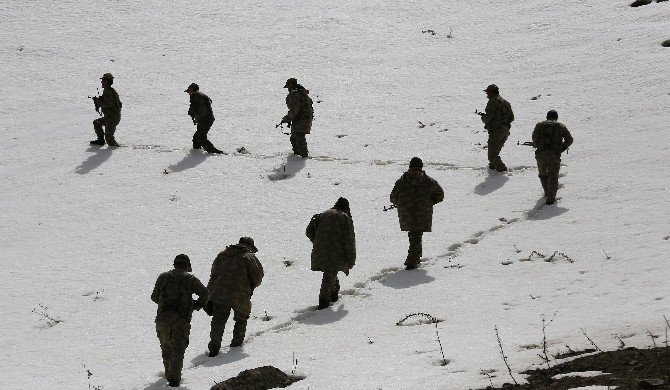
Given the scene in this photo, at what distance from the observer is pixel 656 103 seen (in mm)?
20625

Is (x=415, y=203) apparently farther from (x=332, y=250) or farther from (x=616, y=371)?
(x=616, y=371)

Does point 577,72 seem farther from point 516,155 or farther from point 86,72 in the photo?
point 86,72

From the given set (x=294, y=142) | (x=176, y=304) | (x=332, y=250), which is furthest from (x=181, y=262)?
(x=294, y=142)

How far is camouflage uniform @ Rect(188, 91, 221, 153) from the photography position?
2120 cm

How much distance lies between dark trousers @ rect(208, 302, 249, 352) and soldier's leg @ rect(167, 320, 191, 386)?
0.85 m

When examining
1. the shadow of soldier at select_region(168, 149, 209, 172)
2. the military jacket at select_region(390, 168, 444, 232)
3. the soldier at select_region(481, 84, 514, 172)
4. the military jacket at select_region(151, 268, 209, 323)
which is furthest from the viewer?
the shadow of soldier at select_region(168, 149, 209, 172)

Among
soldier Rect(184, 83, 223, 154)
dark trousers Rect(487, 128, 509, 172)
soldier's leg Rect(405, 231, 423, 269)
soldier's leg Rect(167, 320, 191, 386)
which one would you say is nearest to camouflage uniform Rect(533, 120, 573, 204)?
dark trousers Rect(487, 128, 509, 172)

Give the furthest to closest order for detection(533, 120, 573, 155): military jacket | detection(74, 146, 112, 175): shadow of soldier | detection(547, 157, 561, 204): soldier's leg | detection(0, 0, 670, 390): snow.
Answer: detection(74, 146, 112, 175): shadow of soldier → detection(533, 120, 573, 155): military jacket → detection(547, 157, 561, 204): soldier's leg → detection(0, 0, 670, 390): snow

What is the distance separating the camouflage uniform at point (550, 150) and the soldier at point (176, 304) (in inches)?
304

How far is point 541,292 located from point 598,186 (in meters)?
5.12

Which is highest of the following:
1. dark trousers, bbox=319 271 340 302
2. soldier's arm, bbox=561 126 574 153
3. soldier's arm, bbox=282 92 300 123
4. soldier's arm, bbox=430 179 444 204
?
soldier's arm, bbox=282 92 300 123

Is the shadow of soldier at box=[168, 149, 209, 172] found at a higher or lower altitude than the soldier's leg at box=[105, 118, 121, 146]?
lower

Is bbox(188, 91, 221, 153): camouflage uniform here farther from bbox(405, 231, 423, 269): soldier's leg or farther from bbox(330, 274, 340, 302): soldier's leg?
bbox(330, 274, 340, 302): soldier's leg

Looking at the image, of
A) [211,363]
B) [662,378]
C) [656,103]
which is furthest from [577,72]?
[662,378]
